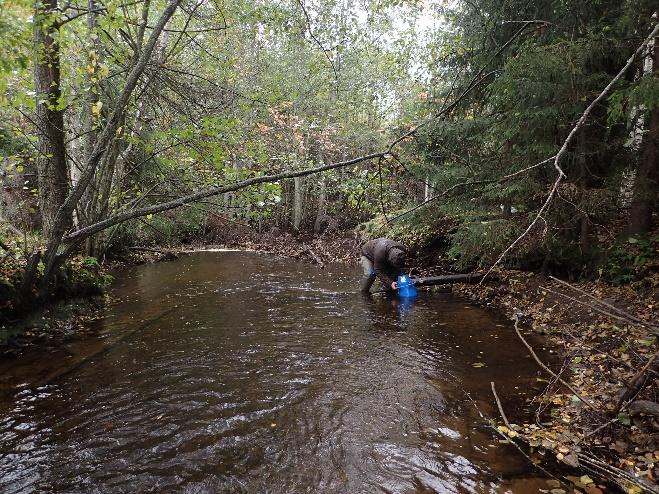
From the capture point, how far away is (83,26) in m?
6.54

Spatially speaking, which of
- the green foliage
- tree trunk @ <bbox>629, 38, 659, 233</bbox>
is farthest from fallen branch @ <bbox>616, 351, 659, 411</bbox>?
tree trunk @ <bbox>629, 38, 659, 233</bbox>

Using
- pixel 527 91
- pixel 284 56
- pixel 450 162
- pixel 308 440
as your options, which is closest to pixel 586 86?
pixel 527 91

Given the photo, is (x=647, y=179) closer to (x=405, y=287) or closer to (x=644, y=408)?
(x=405, y=287)

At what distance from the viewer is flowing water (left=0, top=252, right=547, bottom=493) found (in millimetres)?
3369

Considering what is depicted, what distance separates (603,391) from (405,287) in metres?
5.23

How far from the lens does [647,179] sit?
6992 millimetres

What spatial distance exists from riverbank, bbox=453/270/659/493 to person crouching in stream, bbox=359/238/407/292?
9.42ft

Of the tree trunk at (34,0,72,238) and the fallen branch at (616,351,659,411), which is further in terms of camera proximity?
the tree trunk at (34,0,72,238)

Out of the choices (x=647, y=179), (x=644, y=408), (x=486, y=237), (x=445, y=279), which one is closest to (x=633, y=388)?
(x=644, y=408)

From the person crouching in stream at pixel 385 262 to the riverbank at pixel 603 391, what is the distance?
2872 mm

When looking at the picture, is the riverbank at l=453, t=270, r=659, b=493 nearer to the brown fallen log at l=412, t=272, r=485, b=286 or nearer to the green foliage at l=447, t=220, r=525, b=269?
the green foliage at l=447, t=220, r=525, b=269

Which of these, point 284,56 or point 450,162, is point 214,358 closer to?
point 450,162

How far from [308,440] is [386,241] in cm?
632

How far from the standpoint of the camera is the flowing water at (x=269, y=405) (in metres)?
3.37
